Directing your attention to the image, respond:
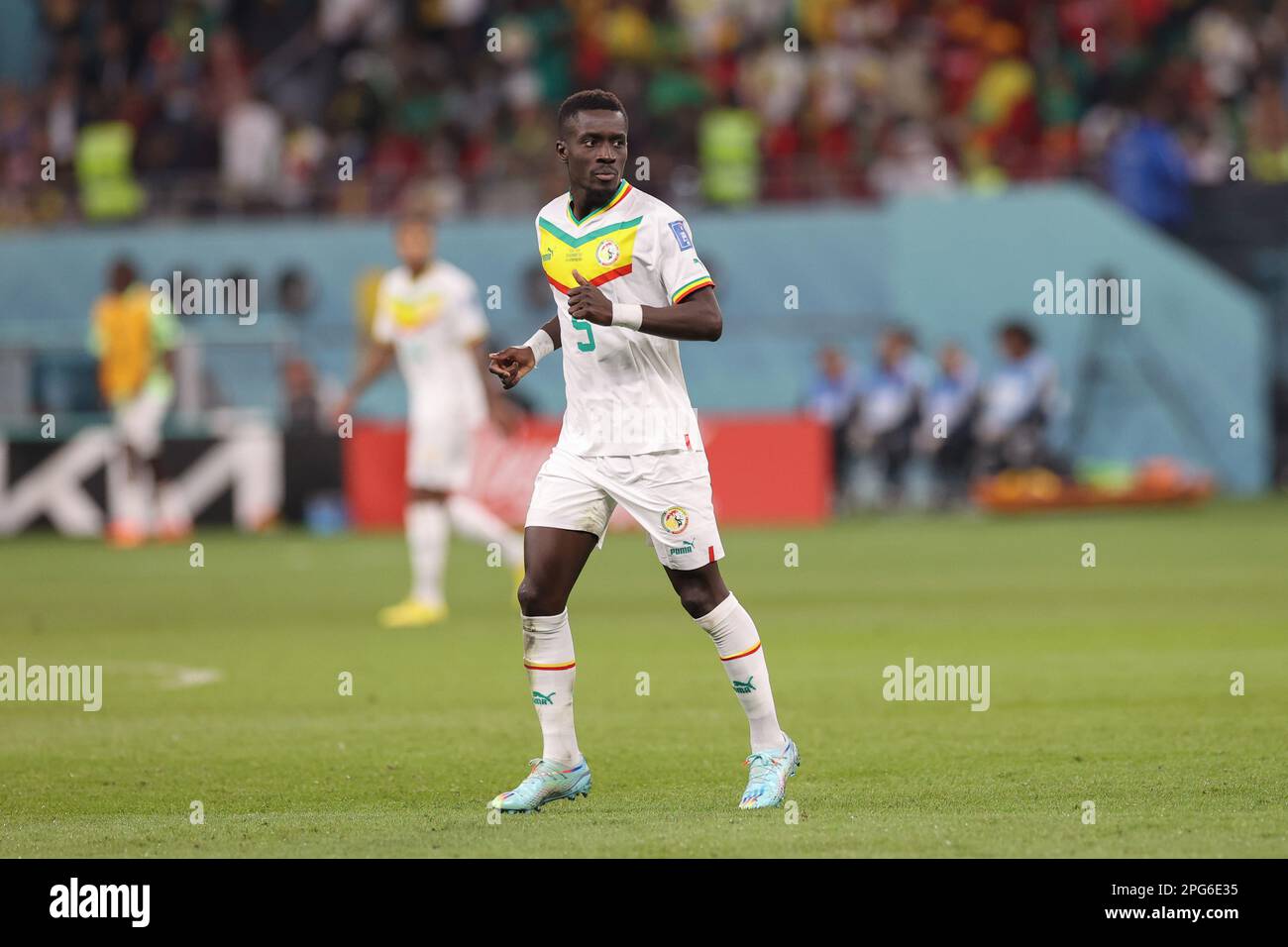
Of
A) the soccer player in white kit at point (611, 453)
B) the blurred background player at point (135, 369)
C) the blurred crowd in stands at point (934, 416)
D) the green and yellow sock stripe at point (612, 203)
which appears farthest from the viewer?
the blurred crowd in stands at point (934, 416)

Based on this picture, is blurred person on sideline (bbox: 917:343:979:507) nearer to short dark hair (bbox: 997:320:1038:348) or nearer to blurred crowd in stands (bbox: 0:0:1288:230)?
short dark hair (bbox: 997:320:1038:348)

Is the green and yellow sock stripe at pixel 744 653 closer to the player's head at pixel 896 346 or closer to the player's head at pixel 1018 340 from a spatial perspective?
the player's head at pixel 1018 340

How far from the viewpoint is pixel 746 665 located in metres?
7.57

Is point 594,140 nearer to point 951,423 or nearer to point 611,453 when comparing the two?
point 611,453

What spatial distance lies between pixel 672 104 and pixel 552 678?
2036cm

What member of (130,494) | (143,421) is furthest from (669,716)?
(130,494)

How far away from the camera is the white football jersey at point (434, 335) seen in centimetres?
1448

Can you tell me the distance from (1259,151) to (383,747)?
20303 millimetres

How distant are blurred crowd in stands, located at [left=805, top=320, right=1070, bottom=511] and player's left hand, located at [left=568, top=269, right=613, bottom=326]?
17.3 meters

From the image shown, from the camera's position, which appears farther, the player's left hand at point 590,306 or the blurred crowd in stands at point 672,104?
the blurred crowd in stands at point 672,104

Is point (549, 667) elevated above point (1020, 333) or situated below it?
below

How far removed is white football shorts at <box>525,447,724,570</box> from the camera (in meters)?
7.48

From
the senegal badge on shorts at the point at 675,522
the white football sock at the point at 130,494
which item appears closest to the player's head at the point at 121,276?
the white football sock at the point at 130,494
